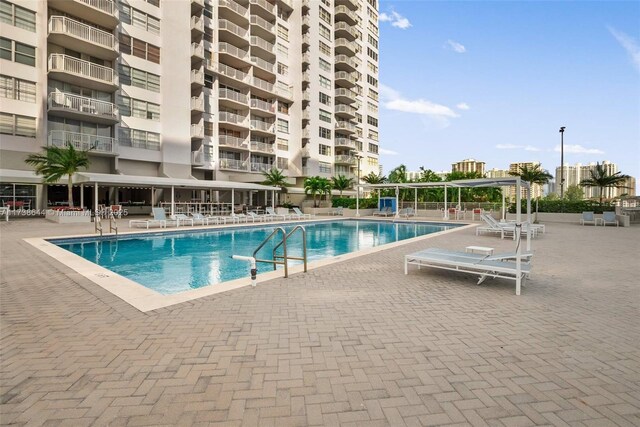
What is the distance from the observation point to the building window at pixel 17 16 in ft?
73.0

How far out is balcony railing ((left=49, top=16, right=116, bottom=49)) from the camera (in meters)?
23.8

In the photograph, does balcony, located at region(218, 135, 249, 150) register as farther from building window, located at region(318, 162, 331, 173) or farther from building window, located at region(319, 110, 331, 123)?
building window, located at region(319, 110, 331, 123)

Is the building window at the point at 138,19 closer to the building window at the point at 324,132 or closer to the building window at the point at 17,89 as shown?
the building window at the point at 17,89

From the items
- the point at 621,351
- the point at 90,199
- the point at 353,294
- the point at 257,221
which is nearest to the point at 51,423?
the point at 353,294

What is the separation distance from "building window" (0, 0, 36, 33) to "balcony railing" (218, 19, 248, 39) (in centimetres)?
1653

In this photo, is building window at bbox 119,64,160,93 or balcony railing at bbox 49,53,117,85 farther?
building window at bbox 119,64,160,93

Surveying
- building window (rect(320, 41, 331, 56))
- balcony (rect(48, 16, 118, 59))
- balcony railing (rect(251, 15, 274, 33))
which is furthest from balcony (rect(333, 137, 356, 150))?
balcony (rect(48, 16, 118, 59))

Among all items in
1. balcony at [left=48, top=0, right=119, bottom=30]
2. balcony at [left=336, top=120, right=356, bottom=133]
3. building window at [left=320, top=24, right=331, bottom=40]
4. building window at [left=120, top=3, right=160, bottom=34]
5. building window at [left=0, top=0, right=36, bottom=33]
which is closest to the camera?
building window at [left=0, top=0, right=36, bottom=33]

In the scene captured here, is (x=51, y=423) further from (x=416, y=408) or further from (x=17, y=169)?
(x=17, y=169)

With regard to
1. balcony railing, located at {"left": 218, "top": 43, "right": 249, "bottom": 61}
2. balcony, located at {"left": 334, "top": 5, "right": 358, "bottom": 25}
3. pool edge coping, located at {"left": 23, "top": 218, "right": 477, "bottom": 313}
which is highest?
balcony, located at {"left": 334, "top": 5, "right": 358, "bottom": 25}

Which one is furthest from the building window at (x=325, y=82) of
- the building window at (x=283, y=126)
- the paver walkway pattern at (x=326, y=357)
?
the paver walkway pattern at (x=326, y=357)

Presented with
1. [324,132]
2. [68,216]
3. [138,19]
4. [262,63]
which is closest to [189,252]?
[68,216]

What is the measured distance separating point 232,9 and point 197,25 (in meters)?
5.19

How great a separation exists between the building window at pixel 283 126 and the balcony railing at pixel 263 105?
2350mm
